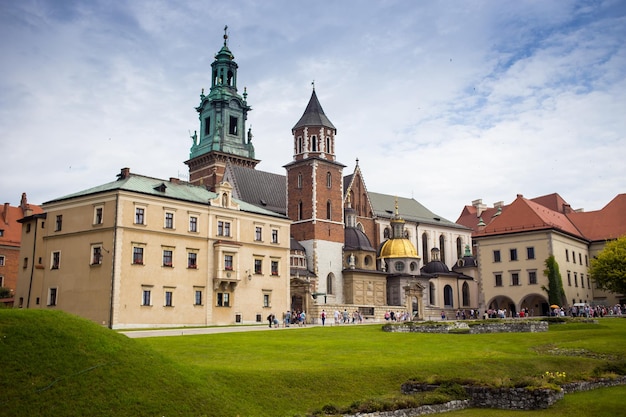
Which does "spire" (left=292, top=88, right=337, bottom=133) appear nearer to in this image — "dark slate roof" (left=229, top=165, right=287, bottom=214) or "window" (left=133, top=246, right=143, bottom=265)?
"dark slate roof" (left=229, top=165, right=287, bottom=214)

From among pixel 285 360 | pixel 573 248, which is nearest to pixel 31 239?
pixel 285 360

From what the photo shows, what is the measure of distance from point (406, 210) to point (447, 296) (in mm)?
17297

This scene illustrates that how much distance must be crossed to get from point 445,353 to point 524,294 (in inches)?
1789

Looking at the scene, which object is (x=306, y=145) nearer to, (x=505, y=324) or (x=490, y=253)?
(x=490, y=253)

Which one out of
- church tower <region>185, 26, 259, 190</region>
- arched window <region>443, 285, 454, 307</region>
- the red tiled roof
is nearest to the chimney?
church tower <region>185, 26, 259, 190</region>

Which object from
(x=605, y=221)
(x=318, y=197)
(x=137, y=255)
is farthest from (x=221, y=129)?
(x=605, y=221)

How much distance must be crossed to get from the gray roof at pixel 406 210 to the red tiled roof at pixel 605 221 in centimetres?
2155

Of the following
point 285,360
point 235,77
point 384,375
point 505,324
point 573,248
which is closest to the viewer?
point 384,375

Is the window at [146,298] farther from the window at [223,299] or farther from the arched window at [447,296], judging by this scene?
the arched window at [447,296]

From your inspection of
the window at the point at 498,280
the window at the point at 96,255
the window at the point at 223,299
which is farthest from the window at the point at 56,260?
the window at the point at 498,280

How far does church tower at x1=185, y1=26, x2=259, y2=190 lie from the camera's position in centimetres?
9419

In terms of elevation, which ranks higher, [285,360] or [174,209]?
[174,209]

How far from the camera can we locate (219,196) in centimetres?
5625

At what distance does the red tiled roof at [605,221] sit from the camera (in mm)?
82812
